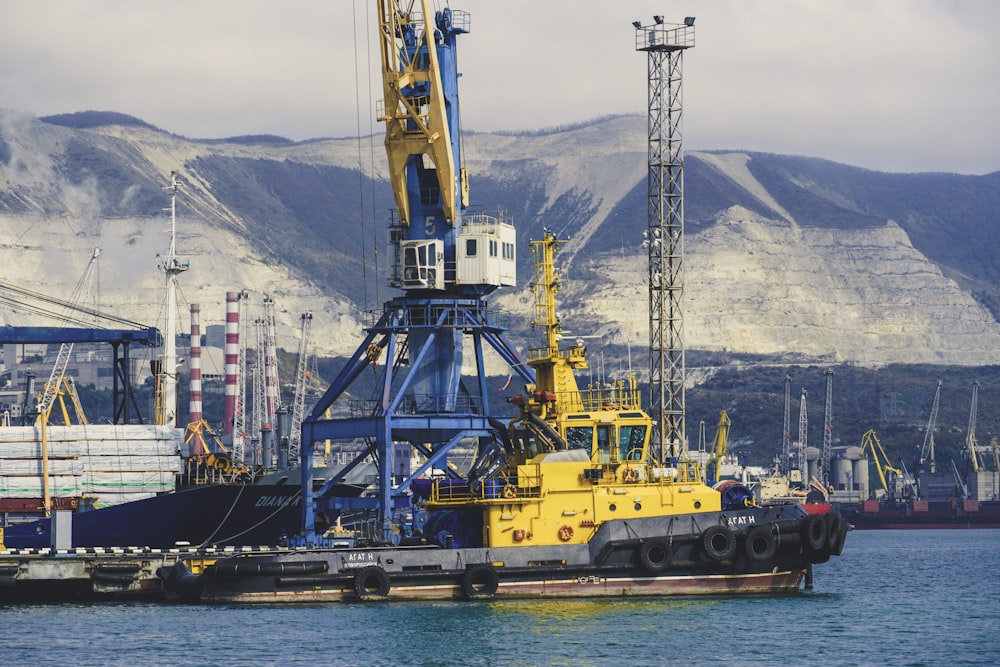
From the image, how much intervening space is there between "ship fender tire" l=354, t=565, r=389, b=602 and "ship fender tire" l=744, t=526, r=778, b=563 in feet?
41.0

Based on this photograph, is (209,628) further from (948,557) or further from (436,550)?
(948,557)

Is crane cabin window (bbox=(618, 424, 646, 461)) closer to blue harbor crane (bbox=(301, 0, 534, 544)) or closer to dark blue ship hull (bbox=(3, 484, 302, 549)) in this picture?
blue harbor crane (bbox=(301, 0, 534, 544))

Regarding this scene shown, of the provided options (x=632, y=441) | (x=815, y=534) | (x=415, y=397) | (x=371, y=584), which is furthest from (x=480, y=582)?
(x=415, y=397)

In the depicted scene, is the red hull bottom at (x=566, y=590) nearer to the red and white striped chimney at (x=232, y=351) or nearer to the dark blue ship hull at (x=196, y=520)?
the dark blue ship hull at (x=196, y=520)

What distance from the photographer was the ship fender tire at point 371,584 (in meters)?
62.0

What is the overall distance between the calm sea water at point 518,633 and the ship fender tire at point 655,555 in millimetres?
1218

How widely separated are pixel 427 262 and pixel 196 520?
18861 mm

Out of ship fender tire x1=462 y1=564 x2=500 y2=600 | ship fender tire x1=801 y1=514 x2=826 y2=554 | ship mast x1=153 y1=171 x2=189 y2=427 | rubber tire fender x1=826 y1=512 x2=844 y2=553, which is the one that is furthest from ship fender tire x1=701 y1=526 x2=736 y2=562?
ship mast x1=153 y1=171 x2=189 y2=427

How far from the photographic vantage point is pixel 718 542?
6297 cm

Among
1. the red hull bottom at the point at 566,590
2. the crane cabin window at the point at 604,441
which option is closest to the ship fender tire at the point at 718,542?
the red hull bottom at the point at 566,590

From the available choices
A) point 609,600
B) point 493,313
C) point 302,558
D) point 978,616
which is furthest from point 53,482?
point 978,616

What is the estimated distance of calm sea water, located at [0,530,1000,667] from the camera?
173ft

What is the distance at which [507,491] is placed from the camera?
62562 mm

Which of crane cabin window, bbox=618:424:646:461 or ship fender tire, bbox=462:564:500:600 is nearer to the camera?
ship fender tire, bbox=462:564:500:600
